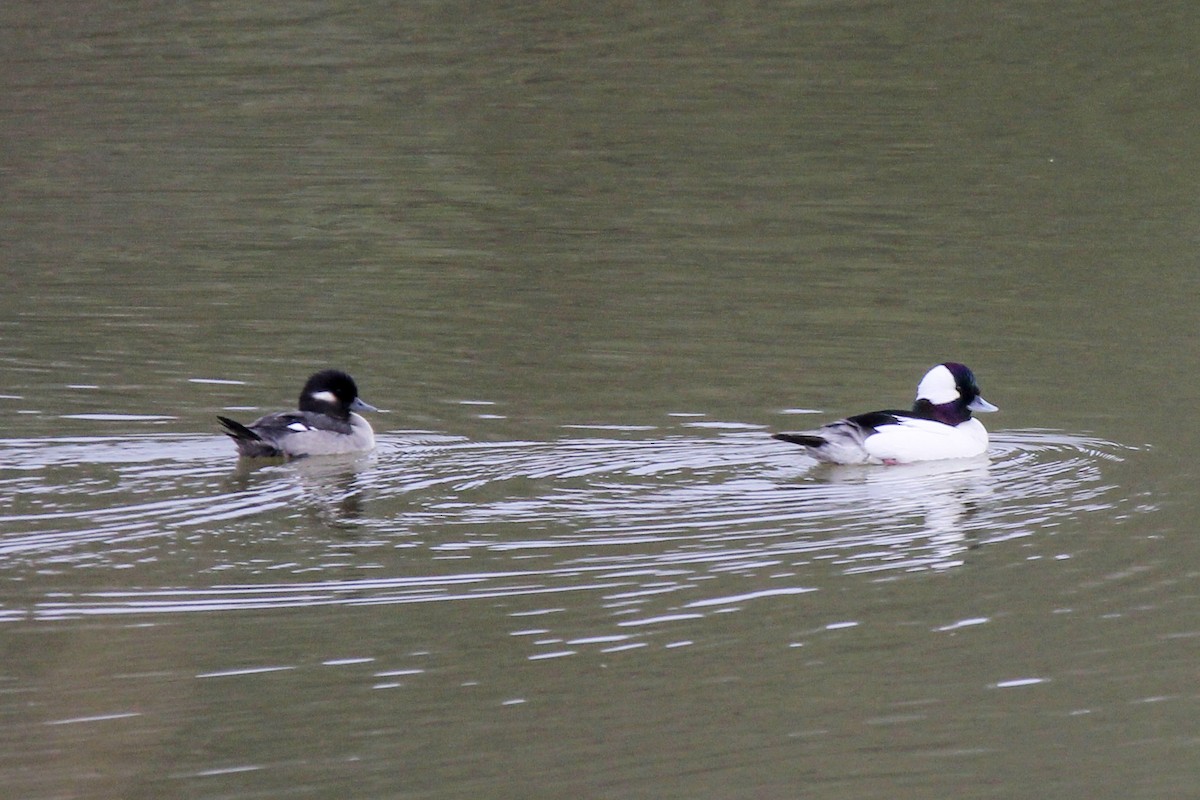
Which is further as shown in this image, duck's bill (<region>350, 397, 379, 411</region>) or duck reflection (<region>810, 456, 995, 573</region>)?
duck's bill (<region>350, 397, 379, 411</region>)

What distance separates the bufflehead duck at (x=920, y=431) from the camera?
37.3ft

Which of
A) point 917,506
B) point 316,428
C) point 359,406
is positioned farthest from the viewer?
point 359,406

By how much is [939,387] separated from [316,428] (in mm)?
3733

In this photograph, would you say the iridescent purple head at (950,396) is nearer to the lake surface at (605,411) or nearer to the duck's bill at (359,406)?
the lake surface at (605,411)

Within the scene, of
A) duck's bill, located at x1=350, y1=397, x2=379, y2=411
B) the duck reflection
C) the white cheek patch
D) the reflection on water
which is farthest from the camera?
duck's bill, located at x1=350, y1=397, x2=379, y2=411

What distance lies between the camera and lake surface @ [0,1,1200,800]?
7.10 metres

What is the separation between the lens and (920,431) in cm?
1161

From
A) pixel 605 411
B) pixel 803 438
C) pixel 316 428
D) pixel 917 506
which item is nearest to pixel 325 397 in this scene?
pixel 316 428

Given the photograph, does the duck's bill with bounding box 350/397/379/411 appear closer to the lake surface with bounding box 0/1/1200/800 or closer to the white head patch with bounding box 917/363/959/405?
the lake surface with bounding box 0/1/1200/800

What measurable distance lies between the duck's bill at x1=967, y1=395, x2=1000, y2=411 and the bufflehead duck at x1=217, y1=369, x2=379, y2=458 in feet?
11.9

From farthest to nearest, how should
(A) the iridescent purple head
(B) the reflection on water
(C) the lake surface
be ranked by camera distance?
(A) the iridescent purple head, (B) the reflection on water, (C) the lake surface

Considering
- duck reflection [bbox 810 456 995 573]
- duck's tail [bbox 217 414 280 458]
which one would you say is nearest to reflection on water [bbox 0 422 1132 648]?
duck reflection [bbox 810 456 995 573]

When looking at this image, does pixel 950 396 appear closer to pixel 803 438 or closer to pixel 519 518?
pixel 803 438

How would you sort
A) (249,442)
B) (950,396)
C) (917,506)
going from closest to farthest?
(917,506) < (249,442) < (950,396)
